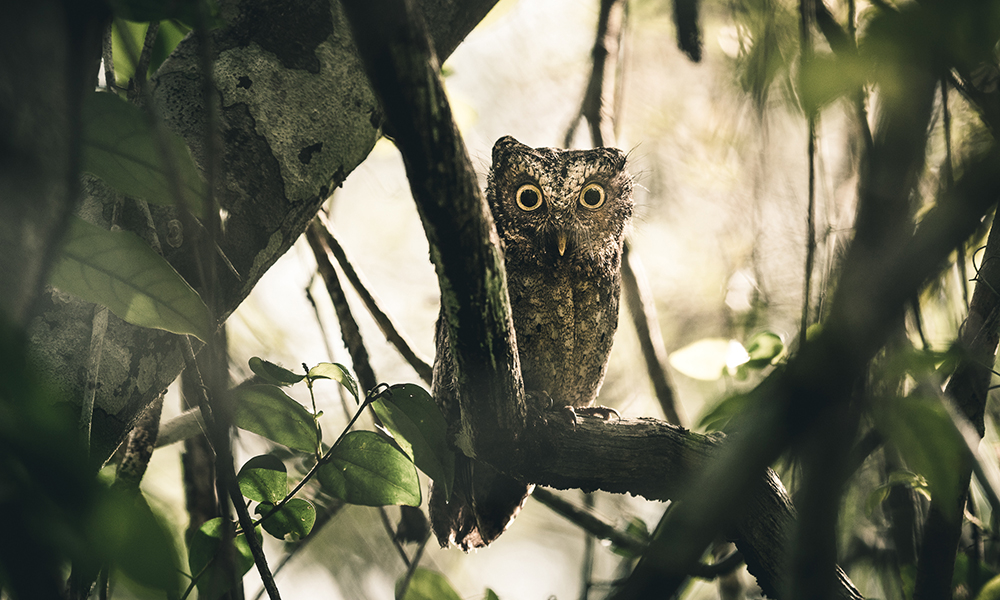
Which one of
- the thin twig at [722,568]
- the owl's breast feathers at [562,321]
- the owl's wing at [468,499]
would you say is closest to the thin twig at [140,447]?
the owl's wing at [468,499]

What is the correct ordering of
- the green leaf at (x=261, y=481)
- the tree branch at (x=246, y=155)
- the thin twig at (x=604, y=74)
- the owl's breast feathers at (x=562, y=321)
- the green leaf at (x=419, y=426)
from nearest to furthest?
the tree branch at (x=246, y=155) < the green leaf at (x=419, y=426) < the green leaf at (x=261, y=481) < the owl's breast feathers at (x=562, y=321) < the thin twig at (x=604, y=74)

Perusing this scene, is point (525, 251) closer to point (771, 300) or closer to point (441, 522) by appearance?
point (441, 522)

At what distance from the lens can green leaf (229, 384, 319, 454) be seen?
103 cm

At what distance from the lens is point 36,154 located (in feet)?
1.29

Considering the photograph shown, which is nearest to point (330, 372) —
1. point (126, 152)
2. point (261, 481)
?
point (261, 481)

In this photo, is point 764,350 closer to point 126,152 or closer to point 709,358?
point 709,358

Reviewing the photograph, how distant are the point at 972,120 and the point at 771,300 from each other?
3.50 feet

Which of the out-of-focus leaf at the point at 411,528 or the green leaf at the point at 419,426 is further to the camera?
the out-of-focus leaf at the point at 411,528

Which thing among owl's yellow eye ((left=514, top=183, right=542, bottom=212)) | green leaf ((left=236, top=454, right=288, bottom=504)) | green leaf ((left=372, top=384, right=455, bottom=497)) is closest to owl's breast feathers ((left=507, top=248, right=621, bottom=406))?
owl's yellow eye ((left=514, top=183, right=542, bottom=212))

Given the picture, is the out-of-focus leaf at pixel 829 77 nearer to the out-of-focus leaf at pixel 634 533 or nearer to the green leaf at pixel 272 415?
the green leaf at pixel 272 415

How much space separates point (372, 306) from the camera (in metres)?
2.01

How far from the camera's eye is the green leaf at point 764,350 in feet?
4.87

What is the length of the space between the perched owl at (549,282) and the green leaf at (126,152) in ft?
3.37

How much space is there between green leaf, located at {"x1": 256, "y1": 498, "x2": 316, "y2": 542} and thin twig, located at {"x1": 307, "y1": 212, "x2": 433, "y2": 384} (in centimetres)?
94
